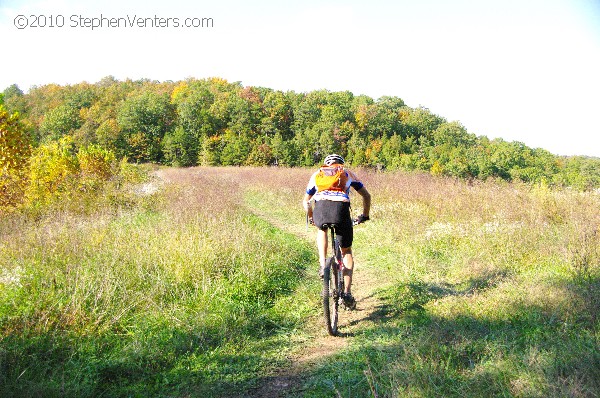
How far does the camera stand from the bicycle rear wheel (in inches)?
166

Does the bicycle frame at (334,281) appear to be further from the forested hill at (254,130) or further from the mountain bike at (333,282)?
the forested hill at (254,130)

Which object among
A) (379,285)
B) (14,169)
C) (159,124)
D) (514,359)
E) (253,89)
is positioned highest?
(253,89)

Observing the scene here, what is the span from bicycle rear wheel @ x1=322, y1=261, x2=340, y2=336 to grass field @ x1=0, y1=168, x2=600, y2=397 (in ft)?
0.62

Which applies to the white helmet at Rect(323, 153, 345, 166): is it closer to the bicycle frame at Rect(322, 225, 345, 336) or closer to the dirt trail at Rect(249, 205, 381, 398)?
the bicycle frame at Rect(322, 225, 345, 336)

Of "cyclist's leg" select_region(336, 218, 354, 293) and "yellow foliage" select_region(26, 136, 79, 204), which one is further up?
"yellow foliage" select_region(26, 136, 79, 204)

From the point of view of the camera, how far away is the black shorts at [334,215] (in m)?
4.29

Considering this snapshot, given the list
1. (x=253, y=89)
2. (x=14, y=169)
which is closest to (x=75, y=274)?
(x=14, y=169)

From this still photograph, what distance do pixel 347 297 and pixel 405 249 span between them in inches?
116

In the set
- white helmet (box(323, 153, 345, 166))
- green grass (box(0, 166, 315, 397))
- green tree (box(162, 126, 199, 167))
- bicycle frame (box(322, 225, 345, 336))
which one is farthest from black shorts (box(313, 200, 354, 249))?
green tree (box(162, 126, 199, 167))

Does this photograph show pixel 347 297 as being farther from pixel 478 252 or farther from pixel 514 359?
pixel 478 252

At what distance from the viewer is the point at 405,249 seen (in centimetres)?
725

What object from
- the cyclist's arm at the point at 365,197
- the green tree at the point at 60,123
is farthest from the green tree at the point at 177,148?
the cyclist's arm at the point at 365,197

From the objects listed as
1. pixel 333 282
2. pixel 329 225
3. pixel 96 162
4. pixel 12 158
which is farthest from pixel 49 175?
pixel 329 225

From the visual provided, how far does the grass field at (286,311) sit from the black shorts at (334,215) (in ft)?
4.38
